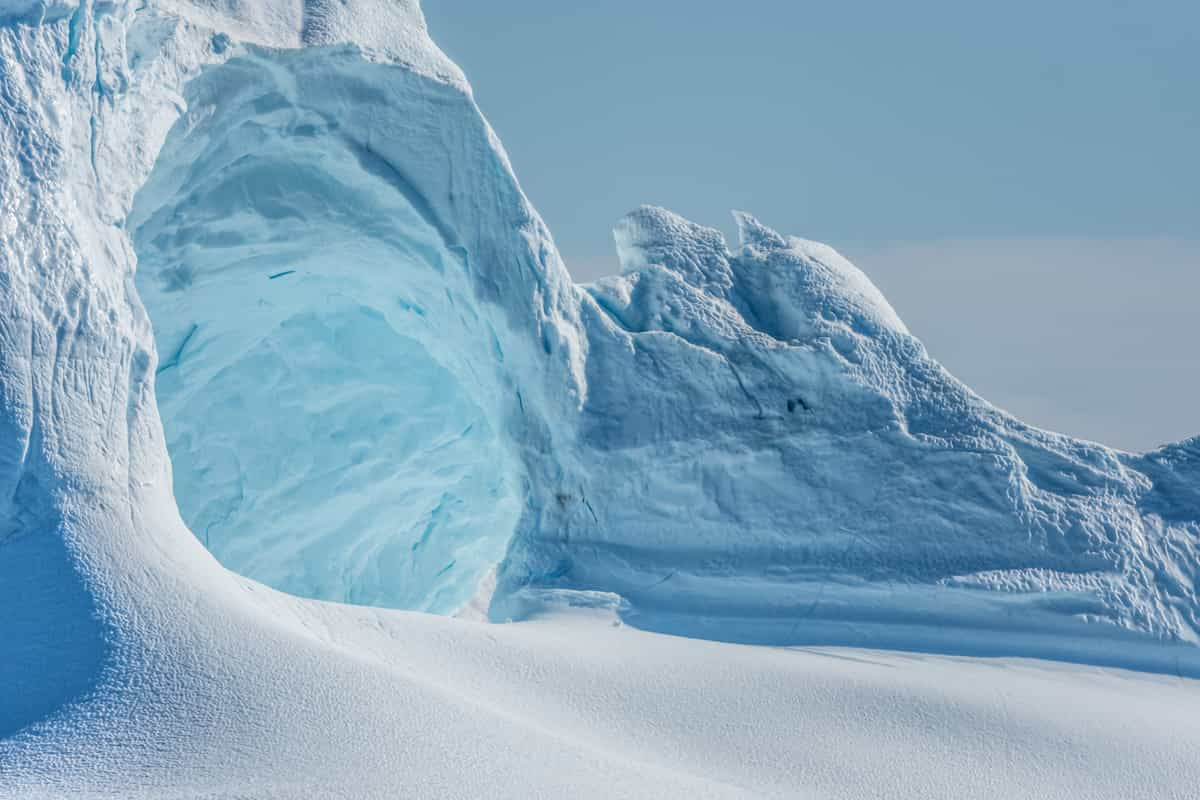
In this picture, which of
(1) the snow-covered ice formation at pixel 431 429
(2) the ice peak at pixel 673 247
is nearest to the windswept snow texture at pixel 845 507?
(1) the snow-covered ice formation at pixel 431 429

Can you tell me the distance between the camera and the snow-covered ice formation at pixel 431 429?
18.0ft

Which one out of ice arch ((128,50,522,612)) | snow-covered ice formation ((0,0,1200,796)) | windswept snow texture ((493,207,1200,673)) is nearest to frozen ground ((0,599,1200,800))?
snow-covered ice formation ((0,0,1200,796))

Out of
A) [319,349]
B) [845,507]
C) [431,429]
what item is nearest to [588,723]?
[845,507]

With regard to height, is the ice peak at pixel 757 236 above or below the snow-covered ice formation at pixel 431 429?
above

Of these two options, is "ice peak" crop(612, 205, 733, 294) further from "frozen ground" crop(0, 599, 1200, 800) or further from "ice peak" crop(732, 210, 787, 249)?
"frozen ground" crop(0, 599, 1200, 800)

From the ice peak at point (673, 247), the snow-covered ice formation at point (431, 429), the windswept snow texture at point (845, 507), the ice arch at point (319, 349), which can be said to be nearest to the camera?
the snow-covered ice formation at point (431, 429)

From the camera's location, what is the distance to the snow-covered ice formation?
5.49 metres

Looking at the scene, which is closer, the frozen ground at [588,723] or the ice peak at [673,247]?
the frozen ground at [588,723]

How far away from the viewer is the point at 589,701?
6637 mm

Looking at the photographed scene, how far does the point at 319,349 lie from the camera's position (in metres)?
11.8

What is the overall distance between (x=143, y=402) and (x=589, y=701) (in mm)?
2553

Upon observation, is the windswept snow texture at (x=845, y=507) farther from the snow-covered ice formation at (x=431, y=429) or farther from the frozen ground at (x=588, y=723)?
the frozen ground at (x=588, y=723)

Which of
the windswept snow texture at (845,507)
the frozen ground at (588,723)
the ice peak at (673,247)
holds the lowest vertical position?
the frozen ground at (588,723)

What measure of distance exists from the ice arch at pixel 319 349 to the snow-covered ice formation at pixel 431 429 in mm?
32
